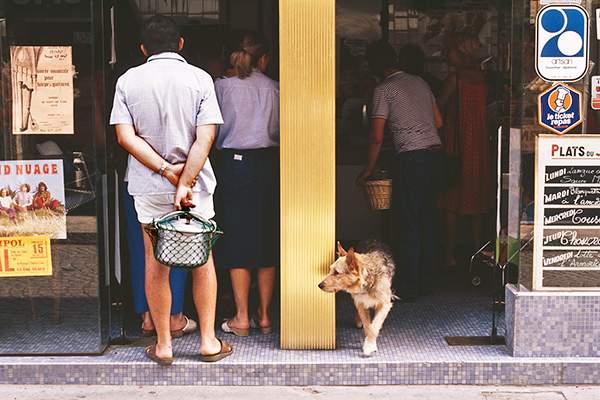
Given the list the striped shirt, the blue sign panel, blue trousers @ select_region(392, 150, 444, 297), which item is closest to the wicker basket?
blue trousers @ select_region(392, 150, 444, 297)

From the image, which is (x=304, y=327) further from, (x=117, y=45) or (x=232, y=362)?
(x=117, y=45)

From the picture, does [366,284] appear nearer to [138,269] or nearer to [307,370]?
[307,370]

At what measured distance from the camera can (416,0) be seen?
7.24 meters

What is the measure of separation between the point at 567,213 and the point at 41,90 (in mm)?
3351

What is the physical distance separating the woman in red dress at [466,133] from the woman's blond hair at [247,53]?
219 cm

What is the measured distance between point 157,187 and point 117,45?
4.50ft

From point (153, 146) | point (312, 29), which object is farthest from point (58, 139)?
point (312, 29)

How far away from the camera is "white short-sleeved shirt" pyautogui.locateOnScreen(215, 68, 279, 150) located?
13.5 feet

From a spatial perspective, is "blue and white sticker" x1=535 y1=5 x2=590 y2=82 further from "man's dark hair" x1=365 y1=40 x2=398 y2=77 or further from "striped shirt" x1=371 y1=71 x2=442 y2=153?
"man's dark hair" x1=365 y1=40 x2=398 y2=77

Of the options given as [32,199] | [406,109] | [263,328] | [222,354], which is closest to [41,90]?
[32,199]

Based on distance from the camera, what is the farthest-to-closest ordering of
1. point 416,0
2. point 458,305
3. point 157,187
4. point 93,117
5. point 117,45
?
1. point 416,0
2. point 458,305
3. point 117,45
4. point 93,117
5. point 157,187

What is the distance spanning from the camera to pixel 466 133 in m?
5.83

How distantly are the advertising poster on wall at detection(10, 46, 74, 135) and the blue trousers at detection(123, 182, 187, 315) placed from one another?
25.7 inches

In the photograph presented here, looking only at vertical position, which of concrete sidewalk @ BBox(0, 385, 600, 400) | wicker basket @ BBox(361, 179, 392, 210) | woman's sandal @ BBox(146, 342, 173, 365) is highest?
wicker basket @ BBox(361, 179, 392, 210)
